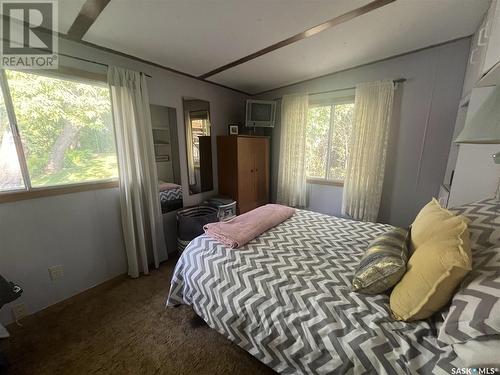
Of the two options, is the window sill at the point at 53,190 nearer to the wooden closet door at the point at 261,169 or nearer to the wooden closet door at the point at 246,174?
the wooden closet door at the point at 246,174

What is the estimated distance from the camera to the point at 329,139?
2.90 meters

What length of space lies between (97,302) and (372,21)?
338cm

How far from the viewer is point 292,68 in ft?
8.13

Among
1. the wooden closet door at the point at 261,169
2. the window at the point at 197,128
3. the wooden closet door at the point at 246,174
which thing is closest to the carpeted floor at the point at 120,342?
the wooden closet door at the point at 246,174

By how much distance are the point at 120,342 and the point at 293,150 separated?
290 centimetres

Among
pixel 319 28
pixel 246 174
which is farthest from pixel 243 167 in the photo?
pixel 319 28

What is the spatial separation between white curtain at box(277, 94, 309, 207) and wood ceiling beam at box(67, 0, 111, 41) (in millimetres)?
2364

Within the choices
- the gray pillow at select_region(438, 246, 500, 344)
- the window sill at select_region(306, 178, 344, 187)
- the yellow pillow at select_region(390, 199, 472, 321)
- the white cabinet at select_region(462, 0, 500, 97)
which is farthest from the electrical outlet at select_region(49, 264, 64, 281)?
the white cabinet at select_region(462, 0, 500, 97)

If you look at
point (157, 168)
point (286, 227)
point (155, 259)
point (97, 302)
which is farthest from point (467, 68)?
point (97, 302)

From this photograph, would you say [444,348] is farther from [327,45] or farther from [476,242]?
[327,45]

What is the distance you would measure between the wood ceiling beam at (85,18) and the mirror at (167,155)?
2.60ft

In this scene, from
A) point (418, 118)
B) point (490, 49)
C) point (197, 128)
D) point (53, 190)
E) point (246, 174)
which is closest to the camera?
point (490, 49)

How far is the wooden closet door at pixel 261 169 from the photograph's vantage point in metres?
3.21

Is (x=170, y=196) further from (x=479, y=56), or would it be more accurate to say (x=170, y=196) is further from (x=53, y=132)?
(x=479, y=56)
